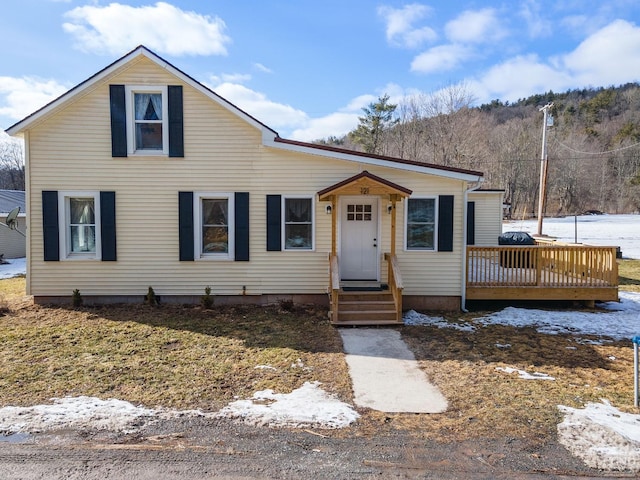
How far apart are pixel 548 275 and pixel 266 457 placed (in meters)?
8.26

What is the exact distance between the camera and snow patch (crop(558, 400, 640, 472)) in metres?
3.50

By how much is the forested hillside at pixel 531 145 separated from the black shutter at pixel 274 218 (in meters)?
25.8

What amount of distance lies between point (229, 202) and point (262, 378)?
16.1ft

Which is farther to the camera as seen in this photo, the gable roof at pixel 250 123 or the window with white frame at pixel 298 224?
the window with white frame at pixel 298 224

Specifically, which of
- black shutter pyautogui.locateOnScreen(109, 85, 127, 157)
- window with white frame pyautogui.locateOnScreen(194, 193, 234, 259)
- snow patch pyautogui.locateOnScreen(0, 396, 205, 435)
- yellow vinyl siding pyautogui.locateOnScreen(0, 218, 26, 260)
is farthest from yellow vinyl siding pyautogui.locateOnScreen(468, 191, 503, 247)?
yellow vinyl siding pyautogui.locateOnScreen(0, 218, 26, 260)

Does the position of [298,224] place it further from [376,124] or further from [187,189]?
[376,124]

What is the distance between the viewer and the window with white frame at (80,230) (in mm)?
9203

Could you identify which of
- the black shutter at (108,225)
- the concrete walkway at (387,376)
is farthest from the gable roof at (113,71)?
the concrete walkway at (387,376)

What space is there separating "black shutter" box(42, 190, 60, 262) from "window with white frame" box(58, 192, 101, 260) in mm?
150

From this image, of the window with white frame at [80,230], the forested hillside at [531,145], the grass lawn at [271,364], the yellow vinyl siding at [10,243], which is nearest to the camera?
the grass lawn at [271,364]

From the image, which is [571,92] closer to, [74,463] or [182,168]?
[182,168]

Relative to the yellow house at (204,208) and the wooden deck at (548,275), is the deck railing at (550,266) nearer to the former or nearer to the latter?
the wooden deck at (548,275)

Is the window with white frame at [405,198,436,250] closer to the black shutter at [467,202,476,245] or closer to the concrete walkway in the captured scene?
the concrete walkway

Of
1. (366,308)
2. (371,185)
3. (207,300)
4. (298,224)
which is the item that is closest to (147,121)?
(298,224)
